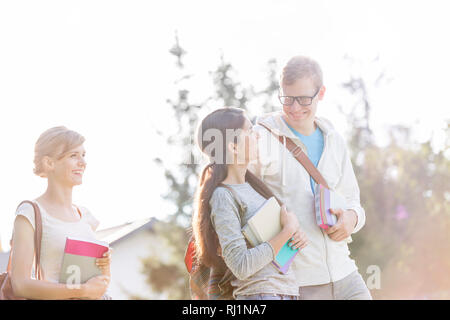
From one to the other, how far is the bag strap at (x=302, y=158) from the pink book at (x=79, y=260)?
3.84 ft

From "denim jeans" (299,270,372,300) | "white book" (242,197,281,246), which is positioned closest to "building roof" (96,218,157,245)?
"white book" (242,197,281,246)

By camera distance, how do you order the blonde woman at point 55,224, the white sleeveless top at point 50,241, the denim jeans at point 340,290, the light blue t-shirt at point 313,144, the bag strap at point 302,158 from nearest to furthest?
the blonde woman at point 55,224 → the white sleeveless top at point 50,241 → the denim jeans at point 340,290 → the bag strap at point 302,158 → the light blue t-shirt at point 313,144

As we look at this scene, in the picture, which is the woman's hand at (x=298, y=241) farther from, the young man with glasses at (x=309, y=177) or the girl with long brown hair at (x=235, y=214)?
the young man with glasses at (x=309, y=177)

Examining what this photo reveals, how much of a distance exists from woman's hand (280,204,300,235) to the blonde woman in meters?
0.87

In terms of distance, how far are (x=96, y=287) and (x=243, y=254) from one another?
731mm

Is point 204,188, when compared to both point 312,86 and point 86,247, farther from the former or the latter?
point 312,86

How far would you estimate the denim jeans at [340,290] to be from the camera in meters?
3.01

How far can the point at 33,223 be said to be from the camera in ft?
8.63

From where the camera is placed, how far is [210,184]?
2803mm

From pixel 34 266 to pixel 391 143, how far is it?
591 inches

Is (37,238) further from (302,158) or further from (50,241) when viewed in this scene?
(302,158)

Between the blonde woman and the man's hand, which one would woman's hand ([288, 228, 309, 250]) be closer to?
the man's hand

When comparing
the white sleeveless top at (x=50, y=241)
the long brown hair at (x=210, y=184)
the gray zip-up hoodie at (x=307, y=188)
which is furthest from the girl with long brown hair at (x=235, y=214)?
the white sleeveless top at (x=50, y=241)

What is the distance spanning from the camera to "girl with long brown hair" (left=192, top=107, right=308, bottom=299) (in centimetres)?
261
